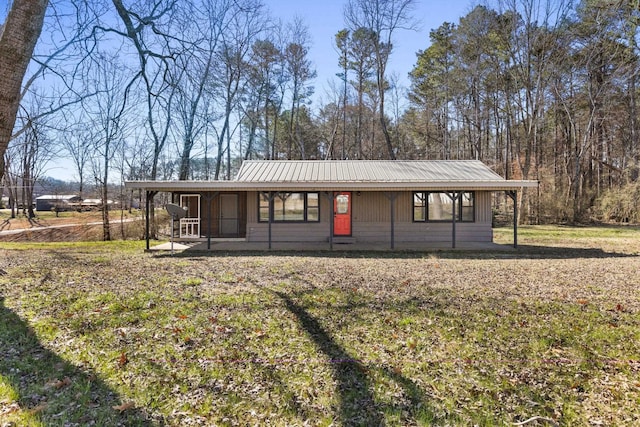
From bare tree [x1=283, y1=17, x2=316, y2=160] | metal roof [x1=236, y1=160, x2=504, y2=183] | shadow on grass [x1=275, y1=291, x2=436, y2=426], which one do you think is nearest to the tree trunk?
shadow on grass [x1=275, y1=291, x2=436, y2=426]

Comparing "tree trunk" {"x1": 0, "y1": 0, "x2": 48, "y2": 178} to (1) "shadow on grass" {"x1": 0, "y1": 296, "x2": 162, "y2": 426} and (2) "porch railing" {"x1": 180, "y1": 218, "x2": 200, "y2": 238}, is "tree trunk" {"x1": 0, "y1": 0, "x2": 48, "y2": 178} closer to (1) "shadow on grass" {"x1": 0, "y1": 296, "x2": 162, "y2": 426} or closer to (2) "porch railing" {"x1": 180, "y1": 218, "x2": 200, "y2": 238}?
(1) "shadow on grass" {"x1": 0, "y1": 296, "x2": 162, "y2": 426}

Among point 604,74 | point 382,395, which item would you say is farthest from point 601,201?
point 382,395

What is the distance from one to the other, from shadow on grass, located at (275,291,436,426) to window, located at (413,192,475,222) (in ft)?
29.9

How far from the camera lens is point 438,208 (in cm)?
1223

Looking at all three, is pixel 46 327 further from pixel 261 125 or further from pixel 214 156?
pixel 261 125

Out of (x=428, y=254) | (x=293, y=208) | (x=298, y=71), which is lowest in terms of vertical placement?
(x=428, y=254)

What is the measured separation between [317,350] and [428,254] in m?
7.03

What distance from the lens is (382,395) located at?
2.75 meters

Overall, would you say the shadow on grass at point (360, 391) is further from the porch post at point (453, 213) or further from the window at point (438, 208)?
the window at point (438, 208)

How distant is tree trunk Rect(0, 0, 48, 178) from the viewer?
287 centimetres

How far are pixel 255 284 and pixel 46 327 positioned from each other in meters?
2.73

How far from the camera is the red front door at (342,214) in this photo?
1217 centimetres

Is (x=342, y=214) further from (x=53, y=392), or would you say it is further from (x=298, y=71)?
(x=298, y=71)

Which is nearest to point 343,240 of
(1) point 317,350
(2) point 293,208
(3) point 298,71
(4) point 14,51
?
(2) point 293,208
